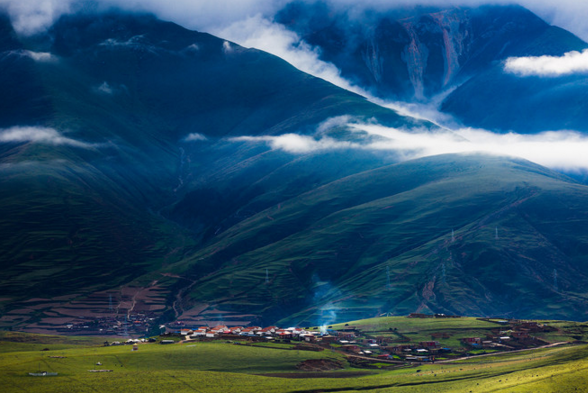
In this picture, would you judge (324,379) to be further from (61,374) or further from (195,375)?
(61,374)

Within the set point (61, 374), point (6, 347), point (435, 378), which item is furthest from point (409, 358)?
point (6, 347)

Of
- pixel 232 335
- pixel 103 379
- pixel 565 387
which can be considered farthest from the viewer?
pixel 232 335

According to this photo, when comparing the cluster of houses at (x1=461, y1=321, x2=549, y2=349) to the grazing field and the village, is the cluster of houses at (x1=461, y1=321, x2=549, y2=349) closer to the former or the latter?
the village

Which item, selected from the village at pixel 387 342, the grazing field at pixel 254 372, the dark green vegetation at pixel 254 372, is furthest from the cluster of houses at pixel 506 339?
the grazing field at pixel 254 372

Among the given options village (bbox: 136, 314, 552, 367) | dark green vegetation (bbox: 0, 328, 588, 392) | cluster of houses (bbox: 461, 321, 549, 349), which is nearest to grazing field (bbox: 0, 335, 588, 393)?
dark green vegetation (bbox: 0, 328, 588, 392)

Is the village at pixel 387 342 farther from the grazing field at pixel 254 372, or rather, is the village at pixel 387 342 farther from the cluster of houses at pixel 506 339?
the grazing field at pixel 254 372

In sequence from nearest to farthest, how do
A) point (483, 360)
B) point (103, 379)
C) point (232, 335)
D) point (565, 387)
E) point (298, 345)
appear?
point (565, 387) < point (103, 379) < point (483, 360) < point (298, 345) < point (232, 335)

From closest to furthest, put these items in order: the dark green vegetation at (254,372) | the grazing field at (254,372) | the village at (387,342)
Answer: the grazing field at (254,372)
the dark green vegetation at (254,372)
the village at (387,342)

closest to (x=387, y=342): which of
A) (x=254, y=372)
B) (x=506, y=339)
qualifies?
(x=506, y=339)
